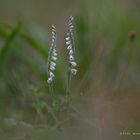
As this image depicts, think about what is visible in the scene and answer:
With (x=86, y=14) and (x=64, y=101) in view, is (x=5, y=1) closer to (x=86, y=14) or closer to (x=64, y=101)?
(x=86, y=14)

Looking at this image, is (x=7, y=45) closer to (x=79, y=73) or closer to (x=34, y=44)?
(x=34, y=44)

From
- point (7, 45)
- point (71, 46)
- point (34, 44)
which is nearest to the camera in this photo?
point (71, 46)

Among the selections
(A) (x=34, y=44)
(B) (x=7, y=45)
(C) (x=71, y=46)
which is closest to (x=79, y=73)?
(A) (x=34, y=44)

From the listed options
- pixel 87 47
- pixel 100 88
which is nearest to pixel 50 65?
pixel 100 88

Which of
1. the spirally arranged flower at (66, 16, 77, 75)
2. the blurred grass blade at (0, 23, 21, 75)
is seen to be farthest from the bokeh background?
the spirally arranged flower at (66, 16, 77, 75)

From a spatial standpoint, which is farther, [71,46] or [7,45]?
[7,45]

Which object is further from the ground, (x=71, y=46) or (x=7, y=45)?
(x=7, y=45)

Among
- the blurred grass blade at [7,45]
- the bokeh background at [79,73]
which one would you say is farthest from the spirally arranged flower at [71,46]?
the blurred grass blade at [7,45]

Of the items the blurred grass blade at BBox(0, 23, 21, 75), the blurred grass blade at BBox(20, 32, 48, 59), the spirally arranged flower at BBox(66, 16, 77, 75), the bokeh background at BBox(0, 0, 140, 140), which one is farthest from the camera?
the blurred grass blade at BBox(20, 32, 48, 59)

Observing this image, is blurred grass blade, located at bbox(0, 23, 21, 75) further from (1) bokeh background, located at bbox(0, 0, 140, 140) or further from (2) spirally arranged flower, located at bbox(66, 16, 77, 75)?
(2) spirally arranged flower, located at bbox(66, 16, 77, 75)
